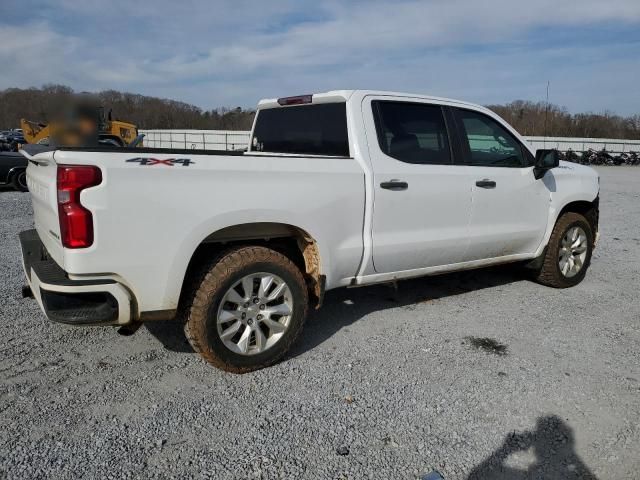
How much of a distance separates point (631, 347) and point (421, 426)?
2.24m

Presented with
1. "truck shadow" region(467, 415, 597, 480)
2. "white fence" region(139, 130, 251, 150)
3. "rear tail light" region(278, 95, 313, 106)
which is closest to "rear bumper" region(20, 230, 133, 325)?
"truck shadow" region(467, 415, 597, 480)

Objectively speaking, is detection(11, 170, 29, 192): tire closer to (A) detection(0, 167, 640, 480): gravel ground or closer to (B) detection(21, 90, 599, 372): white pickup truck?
(A) detection(0, 167, 640, 480): gravel ground

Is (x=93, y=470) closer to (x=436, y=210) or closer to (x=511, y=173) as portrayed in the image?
(x=436, y=210)

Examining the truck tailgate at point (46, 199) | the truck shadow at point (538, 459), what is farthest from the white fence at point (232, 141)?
the truck shadow at point (538, 459)

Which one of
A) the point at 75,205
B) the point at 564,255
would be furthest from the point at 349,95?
the point at 564,255

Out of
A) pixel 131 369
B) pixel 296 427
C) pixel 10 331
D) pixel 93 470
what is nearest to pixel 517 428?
pixel 296 427

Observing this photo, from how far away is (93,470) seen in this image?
8.19 feet

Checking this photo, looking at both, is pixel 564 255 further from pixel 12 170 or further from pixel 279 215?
pixel 12 170

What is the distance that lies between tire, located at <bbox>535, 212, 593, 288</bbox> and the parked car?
464 inches

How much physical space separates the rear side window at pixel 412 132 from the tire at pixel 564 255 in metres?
1.82

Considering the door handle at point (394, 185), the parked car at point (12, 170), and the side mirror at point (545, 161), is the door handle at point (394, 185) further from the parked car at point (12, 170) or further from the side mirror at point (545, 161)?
the parked car at point (12, 170)

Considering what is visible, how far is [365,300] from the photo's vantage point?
16.9 feet

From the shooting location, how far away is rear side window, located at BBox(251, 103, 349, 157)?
13.5 ft

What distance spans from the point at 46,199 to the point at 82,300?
2.25 feet
